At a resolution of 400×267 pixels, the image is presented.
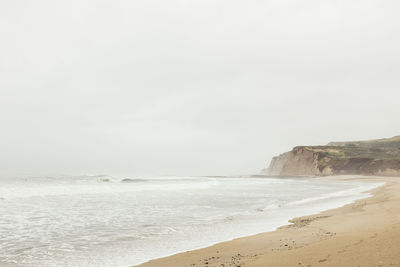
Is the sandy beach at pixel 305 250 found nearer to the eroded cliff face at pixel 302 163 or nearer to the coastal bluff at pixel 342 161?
the coastal bluff at pixel 342 161

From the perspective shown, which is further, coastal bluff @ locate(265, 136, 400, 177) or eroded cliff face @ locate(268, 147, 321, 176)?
eroded cliff face @ locate(268, 147, 321, 176)

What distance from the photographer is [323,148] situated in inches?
4218

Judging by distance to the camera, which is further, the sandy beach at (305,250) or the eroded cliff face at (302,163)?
the eroded cliff face at (302,163)

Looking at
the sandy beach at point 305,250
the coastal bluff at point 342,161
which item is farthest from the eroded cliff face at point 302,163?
the sandy beach at point 305,250

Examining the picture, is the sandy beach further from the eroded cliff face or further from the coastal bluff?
the eroded cliff face

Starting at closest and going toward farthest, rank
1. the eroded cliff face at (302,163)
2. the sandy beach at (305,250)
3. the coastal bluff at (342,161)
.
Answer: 1. the sandy beach at (305,250)
2. the coastal bluff at (342,161)
3. the eroded cliff face at (302,163)

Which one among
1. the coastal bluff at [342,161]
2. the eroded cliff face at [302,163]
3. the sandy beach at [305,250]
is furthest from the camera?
the eroded cliff face at [302,163]

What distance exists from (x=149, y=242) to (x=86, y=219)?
648 cm

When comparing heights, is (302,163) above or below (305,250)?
above

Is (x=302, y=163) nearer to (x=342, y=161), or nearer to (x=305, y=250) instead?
(x=342, y=161)

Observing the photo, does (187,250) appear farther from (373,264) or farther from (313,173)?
(313,173)

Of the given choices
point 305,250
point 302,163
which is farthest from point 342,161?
point 305,250

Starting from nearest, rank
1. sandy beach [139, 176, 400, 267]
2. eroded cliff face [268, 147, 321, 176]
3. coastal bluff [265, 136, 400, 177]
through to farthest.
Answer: sandy beach [139, 176, 400, 267]
coastal bluff [265, 136, 400, 177]
eroded cliff face [268, 147, 321, 176]

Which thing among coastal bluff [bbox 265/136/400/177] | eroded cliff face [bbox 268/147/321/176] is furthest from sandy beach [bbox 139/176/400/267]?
eroded cliff face [bbox 268/147/321/176]
